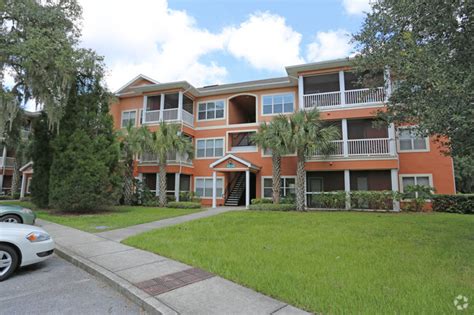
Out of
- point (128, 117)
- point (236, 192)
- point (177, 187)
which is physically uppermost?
point (128, 117)

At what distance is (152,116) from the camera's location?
70.7ft

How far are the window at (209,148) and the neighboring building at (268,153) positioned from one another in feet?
0.27

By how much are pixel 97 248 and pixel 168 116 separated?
15189 mm

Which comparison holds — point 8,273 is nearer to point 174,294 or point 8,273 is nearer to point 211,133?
point 174,294

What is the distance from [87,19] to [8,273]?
14.7 meters

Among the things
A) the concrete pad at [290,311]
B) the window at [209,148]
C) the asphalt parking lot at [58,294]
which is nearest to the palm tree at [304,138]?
the window at [209,148]

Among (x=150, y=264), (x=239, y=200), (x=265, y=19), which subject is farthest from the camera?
(x=239, y=200)

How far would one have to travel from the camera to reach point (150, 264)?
5590 millimetres

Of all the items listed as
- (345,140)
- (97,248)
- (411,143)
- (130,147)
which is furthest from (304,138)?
(97,248)

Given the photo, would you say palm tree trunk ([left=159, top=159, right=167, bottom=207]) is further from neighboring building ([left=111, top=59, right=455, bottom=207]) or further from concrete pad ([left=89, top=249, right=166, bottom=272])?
concrete pad ([left=89, top=249, right=166, bottom=272])

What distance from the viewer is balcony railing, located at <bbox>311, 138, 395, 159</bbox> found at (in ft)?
54.0

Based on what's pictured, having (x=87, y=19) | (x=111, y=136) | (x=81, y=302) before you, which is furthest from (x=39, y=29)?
(x=81, y=302)

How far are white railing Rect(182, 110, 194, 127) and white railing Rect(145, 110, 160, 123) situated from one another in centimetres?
206

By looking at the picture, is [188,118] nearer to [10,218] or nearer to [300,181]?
[300,181]
